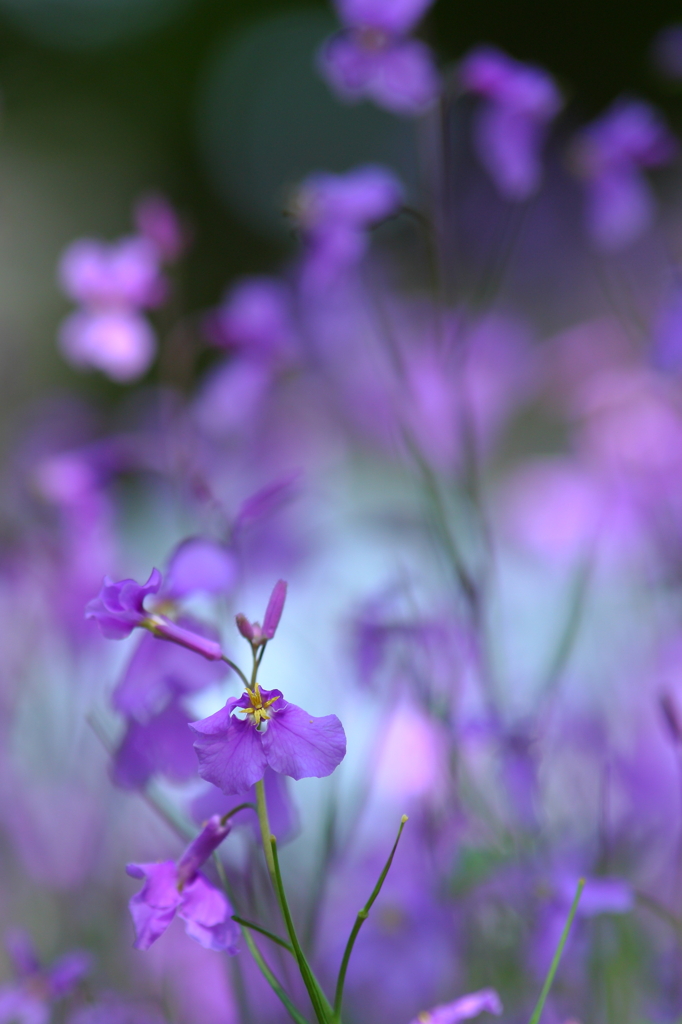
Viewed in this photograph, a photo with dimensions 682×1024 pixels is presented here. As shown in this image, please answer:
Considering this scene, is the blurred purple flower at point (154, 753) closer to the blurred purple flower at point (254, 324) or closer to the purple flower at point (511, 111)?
the blurred purple flower at point (254, 324)

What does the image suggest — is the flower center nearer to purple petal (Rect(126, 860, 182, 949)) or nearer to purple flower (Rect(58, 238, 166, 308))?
purple petal (Rect(126, 860, 182, 949))

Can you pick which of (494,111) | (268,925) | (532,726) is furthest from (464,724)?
(494,111)

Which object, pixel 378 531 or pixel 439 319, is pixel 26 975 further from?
pixel 378 531

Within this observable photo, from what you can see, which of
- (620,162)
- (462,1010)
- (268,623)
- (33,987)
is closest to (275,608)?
(268,623)

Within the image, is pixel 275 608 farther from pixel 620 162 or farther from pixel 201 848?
A: pixel 620 162

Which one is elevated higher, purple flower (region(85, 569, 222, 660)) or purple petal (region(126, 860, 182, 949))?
purple flower (region(85, 569, 222, 660))

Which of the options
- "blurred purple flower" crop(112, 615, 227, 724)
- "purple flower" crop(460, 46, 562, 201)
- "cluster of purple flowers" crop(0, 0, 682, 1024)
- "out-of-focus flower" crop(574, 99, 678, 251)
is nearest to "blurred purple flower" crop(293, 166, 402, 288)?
"cluster of purple flowers" crop(0, 0, 682, 1024)

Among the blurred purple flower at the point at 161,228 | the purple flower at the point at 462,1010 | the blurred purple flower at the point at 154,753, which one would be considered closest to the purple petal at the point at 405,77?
the blurred purple flower at the point at 161,228
